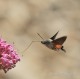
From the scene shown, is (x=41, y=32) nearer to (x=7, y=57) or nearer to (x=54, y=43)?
(x=7, y=57)

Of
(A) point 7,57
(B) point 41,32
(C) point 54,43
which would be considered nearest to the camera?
A: (C) point 54,43

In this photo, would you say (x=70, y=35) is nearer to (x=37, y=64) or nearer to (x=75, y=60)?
(x=75, y=60)

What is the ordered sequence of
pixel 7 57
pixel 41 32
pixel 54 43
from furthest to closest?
pixel 41 32
pixel 7 57
pixel 54 43

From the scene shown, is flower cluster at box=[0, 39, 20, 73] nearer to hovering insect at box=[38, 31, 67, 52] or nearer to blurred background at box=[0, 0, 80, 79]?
hovering insect at box=[38, 31, 67, 52]

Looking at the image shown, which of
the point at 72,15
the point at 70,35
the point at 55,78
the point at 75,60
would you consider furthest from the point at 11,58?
the point at 72,15

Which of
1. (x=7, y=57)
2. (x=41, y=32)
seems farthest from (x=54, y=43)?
(x=41, y=32)

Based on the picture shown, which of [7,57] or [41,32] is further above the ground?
[7,57]

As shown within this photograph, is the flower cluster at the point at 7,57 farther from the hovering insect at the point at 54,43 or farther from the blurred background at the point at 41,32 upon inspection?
the blurred background at the point at 41,32
